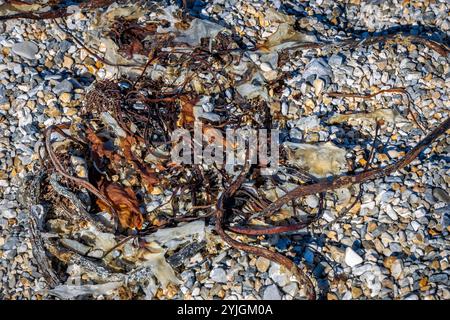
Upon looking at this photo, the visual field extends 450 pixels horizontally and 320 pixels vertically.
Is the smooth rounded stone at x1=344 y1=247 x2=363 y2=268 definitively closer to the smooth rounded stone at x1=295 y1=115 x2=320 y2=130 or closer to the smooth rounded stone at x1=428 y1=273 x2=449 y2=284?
the smooth rounded stone at x1=428 y1=273 x2=449 y2=284

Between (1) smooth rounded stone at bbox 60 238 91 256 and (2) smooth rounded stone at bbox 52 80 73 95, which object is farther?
(2) smooth rounded stone at bbox 52 80 73 95

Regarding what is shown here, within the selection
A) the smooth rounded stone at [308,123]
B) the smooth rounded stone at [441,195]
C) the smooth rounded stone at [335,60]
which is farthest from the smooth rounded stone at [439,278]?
the smooth rounded stone at [335,60]

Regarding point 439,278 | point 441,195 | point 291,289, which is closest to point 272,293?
point 291,289

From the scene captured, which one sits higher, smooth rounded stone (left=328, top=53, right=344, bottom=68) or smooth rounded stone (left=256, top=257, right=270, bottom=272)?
smooth rounded stone (left=328, top=53, right=344, bottom=68)

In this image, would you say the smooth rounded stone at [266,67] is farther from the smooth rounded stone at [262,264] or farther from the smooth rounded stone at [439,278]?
the smooth rounded stone at [439,278]

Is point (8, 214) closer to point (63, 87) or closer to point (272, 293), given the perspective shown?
point (63, 87)

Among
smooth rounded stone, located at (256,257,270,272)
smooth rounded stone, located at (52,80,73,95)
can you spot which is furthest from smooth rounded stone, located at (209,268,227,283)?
smooth rounded stone, located at (52,80,73,95)
